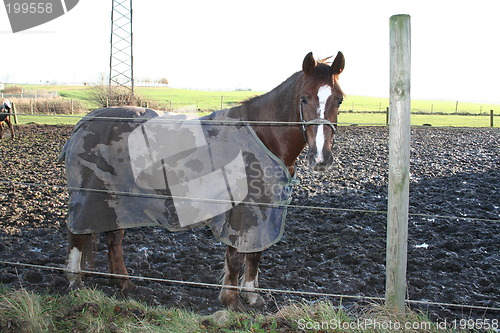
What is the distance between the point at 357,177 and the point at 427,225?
121 inches

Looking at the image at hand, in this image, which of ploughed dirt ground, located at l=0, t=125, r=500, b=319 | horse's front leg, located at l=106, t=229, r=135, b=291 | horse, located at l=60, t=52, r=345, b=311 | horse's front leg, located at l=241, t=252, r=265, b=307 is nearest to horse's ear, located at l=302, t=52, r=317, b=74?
horse, located at l=60, t=52, r=345, b=311

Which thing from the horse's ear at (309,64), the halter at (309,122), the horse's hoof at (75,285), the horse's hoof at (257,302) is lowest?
the horse's hoof at (257,302)

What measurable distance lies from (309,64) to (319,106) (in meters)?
0.35

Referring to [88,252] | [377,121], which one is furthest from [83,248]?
[377,121]

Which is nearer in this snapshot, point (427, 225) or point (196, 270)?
point (196, 270)

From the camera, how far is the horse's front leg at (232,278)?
3525 mm

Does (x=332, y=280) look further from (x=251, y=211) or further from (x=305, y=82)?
(x=305, y=82)

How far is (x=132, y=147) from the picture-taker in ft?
11.7

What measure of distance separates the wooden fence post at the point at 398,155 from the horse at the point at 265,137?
0.48 metres

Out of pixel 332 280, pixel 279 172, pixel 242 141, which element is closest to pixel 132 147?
pixel 242 141

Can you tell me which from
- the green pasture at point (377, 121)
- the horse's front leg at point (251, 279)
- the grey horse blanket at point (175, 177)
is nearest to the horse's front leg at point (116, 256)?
the grey horse blanket at point (175, 177)

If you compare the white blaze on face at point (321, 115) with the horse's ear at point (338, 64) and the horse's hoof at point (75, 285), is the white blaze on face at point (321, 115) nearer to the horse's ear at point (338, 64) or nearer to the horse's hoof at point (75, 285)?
the horse's ear at point (338, 64)

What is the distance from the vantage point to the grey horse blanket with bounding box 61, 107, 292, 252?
3.30 m

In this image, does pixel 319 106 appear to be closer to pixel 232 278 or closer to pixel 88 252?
pixel 232 278
